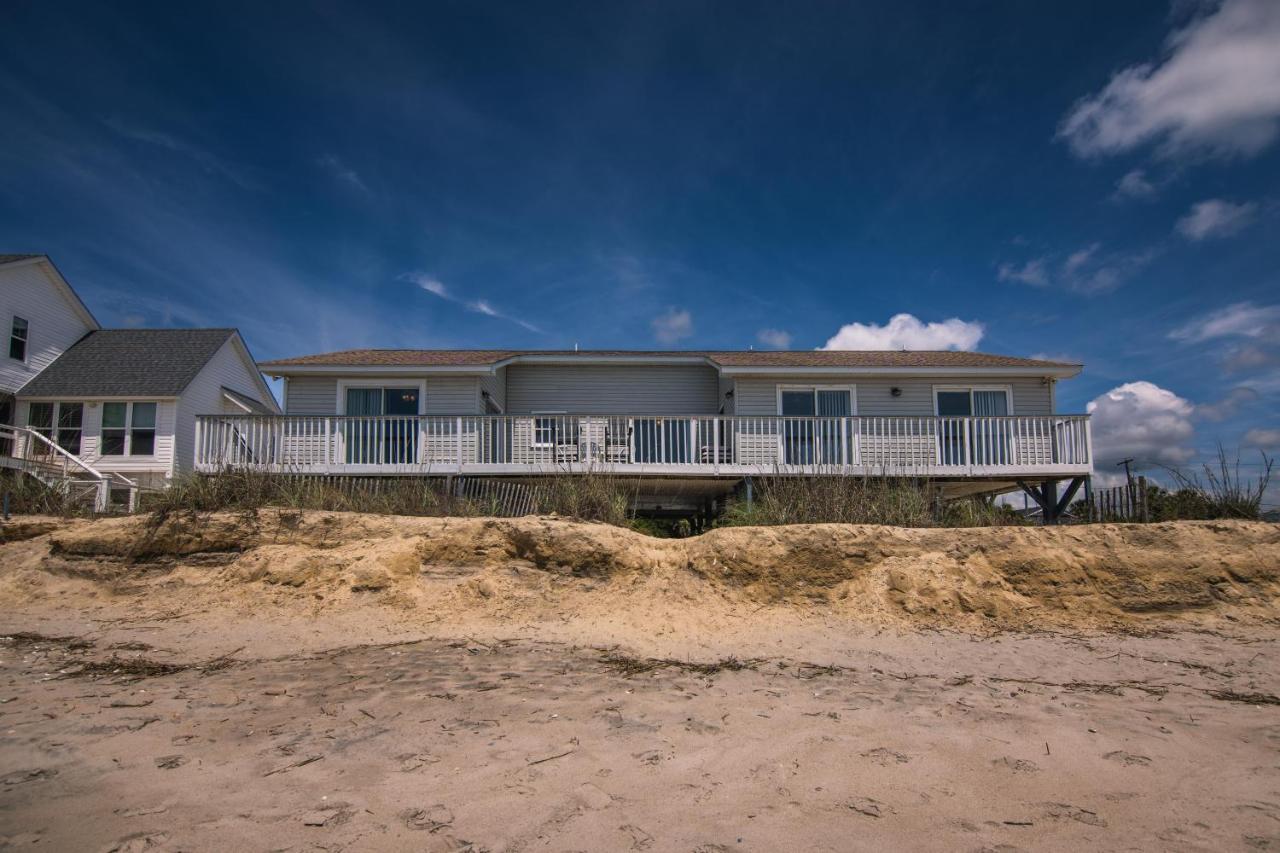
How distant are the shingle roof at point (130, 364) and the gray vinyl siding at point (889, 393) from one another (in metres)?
16.3

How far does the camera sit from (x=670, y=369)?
2000 centimetres

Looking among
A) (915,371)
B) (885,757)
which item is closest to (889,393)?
(915,371)

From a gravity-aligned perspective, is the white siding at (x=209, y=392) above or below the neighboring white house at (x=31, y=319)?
below

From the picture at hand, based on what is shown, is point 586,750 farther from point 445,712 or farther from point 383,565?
point 383,565

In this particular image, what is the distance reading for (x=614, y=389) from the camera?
19734 mm

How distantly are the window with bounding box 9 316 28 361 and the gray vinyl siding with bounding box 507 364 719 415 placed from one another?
49.1ft

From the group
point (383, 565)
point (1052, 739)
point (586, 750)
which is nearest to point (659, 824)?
point (586, 750)

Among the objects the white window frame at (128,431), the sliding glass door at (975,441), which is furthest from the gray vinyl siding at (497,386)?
the sliding glass door at (975,441)

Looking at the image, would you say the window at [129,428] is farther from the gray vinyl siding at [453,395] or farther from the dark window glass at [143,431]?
the gray vinyl siding at [453,395]

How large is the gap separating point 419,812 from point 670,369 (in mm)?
16669

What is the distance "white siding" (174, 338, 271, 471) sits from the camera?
851 inches

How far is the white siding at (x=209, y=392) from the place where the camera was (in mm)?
21609

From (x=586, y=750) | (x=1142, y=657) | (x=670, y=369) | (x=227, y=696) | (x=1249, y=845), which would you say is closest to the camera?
(x=1249, y=845)

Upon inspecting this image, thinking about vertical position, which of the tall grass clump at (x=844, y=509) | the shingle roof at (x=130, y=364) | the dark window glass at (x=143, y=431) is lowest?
the tall grass clump at (x=844, y=509)
